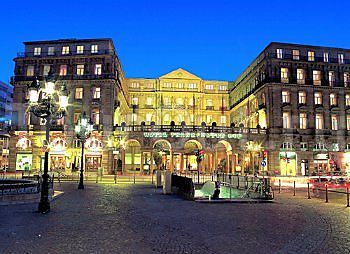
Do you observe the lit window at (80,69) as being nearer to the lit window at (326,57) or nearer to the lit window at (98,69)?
the lit window at (98,69)

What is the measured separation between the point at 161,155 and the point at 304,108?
23.7 m

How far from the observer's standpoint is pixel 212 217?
40.9 feet

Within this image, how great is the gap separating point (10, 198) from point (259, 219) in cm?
1147

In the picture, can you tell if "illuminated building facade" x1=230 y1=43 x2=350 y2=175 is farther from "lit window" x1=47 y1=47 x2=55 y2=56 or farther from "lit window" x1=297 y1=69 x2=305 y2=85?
"lit window" x1=47 y1=47 x2=55 y2=56

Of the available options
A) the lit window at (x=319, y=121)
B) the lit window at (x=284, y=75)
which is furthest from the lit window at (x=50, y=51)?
the lit window at (x=319, y=121)

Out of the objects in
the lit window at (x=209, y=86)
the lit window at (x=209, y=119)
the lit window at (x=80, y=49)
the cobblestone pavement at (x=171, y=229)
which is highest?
the lit window at (x=80, y=49)

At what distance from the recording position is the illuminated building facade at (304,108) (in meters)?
49.9

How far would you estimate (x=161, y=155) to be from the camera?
53250 mm

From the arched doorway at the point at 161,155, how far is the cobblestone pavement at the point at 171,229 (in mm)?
35699

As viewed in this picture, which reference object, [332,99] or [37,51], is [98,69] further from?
[332,99]

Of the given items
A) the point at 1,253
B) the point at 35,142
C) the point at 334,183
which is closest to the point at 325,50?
A: the point at 334,183

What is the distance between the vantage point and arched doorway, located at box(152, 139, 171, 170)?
51.8 meters

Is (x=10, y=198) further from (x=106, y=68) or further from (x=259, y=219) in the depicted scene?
(x=106, y=68)

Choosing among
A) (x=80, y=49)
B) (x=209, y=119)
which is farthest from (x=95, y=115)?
(x=209, y=119)
